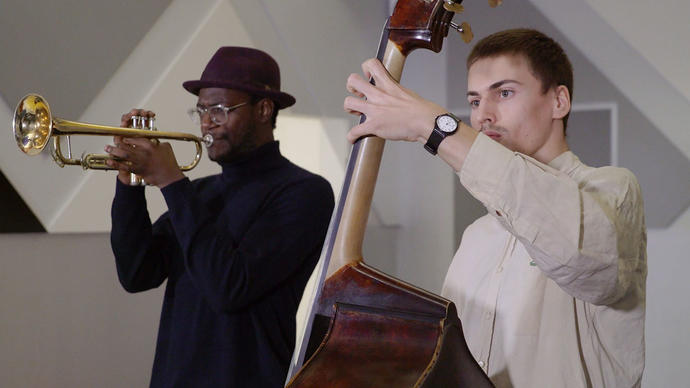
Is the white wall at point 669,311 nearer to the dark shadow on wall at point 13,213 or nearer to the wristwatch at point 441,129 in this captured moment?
the dark shadow on wall at point 13,213

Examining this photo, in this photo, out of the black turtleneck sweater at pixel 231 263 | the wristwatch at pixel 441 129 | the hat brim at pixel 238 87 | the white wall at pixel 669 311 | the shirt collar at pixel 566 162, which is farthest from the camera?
the white wall at pixel 669 311

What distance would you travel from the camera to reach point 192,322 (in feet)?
6.40

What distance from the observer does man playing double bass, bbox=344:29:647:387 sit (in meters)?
1.00

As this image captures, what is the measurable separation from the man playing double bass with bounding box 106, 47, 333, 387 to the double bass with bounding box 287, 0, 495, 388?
838 millimetres

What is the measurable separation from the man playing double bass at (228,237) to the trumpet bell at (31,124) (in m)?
0.21

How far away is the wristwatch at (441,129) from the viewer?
1.02 metres

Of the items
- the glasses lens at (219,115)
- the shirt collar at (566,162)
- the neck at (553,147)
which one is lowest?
the shirt collar at (566,162)

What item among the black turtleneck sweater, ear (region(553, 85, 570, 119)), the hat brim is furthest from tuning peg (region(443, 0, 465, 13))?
the hat brim

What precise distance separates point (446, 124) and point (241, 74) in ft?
4.06

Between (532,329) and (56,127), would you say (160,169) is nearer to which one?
(56,127)

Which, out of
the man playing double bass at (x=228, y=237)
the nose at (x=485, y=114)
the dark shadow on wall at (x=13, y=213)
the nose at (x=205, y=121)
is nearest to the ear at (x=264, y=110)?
the man playing double bass at (x=228, y=237)

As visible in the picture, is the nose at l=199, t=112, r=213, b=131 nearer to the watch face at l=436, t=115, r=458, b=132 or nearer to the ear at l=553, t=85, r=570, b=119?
the ear at l=553, t=85, r=570, b=119

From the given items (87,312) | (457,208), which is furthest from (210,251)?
(457,208)

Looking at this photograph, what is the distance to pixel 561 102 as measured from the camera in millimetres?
1391
